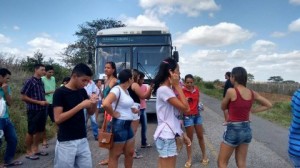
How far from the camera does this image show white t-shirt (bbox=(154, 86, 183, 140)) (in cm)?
380

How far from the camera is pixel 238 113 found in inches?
172

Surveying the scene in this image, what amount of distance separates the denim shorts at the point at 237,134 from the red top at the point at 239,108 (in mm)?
68

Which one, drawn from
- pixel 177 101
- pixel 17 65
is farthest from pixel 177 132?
pixel 17 65

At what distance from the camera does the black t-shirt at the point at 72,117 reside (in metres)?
3.62

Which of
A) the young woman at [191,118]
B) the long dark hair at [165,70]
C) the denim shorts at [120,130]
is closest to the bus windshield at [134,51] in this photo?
the young woman at [191,118]

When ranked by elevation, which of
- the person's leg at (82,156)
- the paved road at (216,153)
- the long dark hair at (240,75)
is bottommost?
the paved road at (216,153)

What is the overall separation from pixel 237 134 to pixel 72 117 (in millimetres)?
2134

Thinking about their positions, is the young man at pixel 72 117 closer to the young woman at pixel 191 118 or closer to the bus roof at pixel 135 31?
the young woman at pixel 191 118

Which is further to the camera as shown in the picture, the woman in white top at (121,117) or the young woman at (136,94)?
the young woman at (136,94)

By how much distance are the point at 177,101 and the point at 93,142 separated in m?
5.34

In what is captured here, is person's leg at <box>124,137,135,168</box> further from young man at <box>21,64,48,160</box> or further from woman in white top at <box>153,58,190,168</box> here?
young man at <box>21,64,48,160</box>

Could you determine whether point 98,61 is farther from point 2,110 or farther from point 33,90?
point 2,110

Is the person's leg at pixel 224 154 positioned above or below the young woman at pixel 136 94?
below

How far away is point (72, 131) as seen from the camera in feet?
12.1
